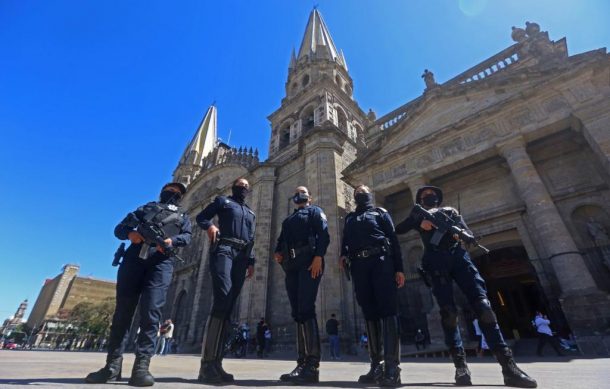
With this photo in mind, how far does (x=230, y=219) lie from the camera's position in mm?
3527

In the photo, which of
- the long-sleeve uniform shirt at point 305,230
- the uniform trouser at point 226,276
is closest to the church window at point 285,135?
the long-sleeve uniform shirt at point 305,230

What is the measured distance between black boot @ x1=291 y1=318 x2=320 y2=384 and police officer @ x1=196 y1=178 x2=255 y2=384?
0.68 metres

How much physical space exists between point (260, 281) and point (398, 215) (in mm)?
7911

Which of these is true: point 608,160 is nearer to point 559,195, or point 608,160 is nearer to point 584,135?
point 584,135

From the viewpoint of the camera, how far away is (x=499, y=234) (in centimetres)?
1065

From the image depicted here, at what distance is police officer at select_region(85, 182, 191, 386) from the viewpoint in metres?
2.75

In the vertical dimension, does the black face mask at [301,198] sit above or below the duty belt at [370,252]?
above

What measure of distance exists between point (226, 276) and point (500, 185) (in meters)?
11.7

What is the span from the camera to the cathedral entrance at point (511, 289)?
12406mm

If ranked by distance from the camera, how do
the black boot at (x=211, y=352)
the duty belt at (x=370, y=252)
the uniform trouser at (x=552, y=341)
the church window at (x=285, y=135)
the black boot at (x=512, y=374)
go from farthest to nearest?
the church window at (x=285, y=135) < the uniform trouser at (x=552, y=341) < the duty belt at (x=370, y=252) < the black boot at (x=211, y=352) < the black boot at (x=512, y=374)

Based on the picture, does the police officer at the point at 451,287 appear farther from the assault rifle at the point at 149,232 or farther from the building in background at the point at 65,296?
the building in background at the point at 65,296

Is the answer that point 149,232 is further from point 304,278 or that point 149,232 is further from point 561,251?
point 561,251

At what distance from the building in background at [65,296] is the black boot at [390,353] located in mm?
80679

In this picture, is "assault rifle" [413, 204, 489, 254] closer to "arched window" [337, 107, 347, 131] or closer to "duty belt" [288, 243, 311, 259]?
"duty belt" [288, 243, 311, 259]
